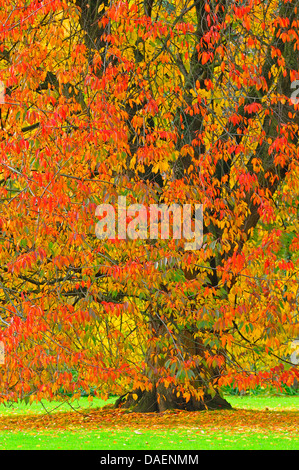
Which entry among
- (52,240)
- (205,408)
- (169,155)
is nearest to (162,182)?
(169,155)

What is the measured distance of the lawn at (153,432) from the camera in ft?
30.5

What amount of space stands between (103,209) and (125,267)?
0.86m

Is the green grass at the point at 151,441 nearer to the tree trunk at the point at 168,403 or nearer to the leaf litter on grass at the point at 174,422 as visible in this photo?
the leaf litter on grass at the point at 174,422

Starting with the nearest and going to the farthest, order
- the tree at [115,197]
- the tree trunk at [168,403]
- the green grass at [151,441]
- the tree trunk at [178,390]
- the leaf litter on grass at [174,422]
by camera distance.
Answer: the tree at [115,197] < the green grass at [151,441] < the leaf litter on grass at [174,422] < the tree trunk at [178,390] < the tree trunk at [168,403]

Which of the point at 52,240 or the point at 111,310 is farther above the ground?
the point at 52,240

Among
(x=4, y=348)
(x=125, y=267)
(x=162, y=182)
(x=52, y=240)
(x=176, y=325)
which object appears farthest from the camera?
(x=162, y=182)

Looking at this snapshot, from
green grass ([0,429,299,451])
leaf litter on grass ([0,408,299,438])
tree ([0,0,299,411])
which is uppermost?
tree ([0,0,299,411])

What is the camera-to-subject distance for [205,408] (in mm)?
12852

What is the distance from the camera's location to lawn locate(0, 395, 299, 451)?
9.28m

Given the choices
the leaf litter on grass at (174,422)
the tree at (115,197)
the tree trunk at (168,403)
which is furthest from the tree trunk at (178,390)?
the tree at (115,197)

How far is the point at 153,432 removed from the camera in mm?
10359

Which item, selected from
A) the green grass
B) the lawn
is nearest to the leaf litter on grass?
the lawn

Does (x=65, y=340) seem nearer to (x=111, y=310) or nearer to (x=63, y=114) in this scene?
(x=111, y=310)

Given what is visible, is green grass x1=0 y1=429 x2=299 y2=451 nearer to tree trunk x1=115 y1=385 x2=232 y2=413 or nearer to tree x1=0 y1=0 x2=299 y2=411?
tree x1=0 y1=0 x2=299 y2=411
